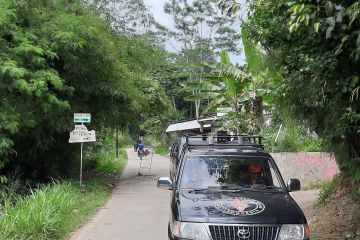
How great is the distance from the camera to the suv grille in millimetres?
5502

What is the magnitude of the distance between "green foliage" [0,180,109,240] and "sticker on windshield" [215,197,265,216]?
4.23 metres

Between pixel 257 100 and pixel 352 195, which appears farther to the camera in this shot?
pixel 257 100

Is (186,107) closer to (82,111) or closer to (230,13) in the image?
(82,111)

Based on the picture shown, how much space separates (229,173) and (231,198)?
2.69 feet

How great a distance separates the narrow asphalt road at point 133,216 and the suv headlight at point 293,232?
412cm

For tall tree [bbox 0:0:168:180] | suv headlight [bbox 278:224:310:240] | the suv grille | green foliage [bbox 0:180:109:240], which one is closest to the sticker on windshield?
the suv grille

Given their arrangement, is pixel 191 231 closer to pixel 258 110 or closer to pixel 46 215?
pixel 46 215

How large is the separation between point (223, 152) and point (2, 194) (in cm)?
808

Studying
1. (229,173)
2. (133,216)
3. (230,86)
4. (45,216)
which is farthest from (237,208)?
(230,86)

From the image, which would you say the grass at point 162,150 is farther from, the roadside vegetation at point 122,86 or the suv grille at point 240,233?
the suv grille at point 240,233

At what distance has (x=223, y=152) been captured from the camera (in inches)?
283

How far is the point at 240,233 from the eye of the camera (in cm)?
550

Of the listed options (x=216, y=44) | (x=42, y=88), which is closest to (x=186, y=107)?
(x=216, y=44)

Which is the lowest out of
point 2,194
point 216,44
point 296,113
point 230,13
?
point 2,194
